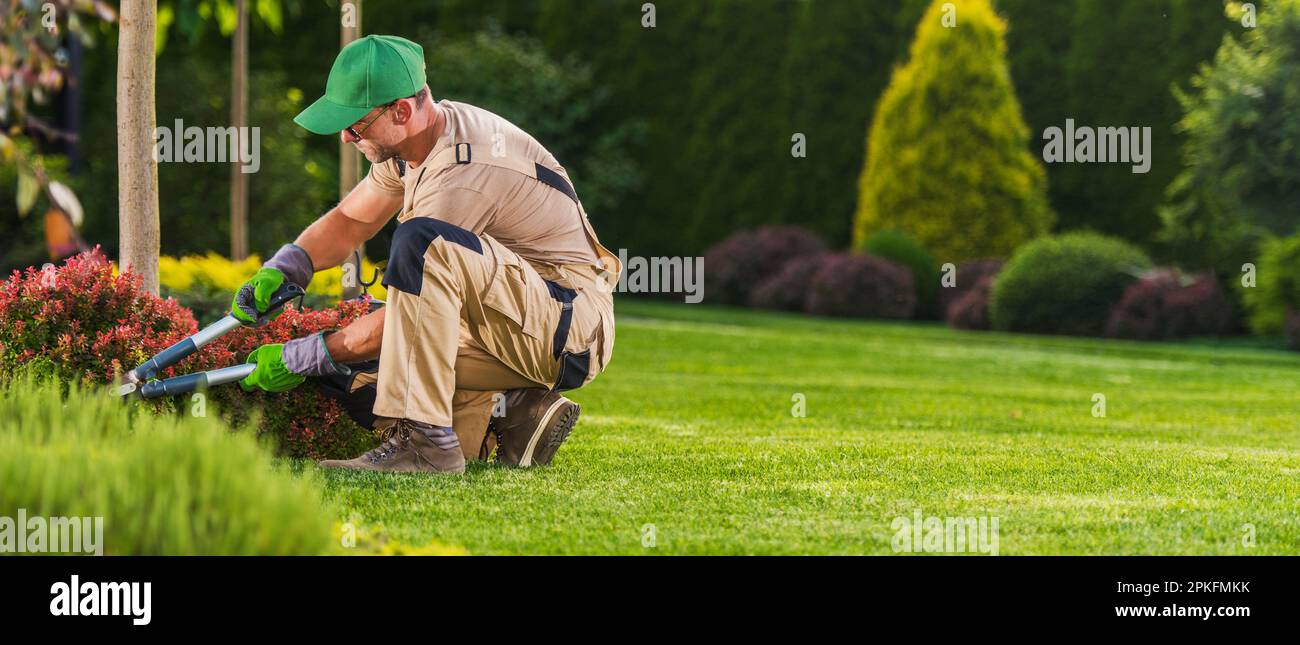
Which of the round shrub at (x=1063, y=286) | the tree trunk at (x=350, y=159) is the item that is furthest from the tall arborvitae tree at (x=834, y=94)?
the tree trunk at (x=350, y=159)

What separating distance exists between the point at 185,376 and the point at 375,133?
1019mm

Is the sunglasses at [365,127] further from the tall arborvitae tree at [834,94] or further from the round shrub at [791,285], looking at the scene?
the tall arborvitae tree at [834,94]

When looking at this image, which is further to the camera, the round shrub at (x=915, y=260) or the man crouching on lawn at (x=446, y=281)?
the round shrub at (x=915, y=260)

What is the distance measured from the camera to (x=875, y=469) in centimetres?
548

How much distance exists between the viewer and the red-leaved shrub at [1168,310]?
15992 millimetres

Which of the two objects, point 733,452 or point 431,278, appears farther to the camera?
point 733,452

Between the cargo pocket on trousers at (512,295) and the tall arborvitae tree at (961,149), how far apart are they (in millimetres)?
15022
